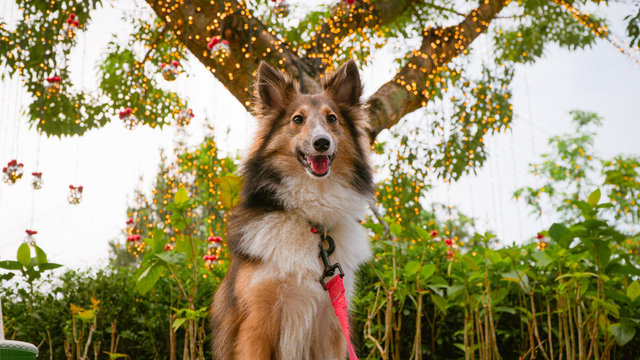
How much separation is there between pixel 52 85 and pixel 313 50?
156 inches

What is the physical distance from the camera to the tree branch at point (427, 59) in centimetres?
758

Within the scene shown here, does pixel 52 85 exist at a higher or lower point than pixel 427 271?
→ higher

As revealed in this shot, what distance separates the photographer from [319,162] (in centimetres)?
249

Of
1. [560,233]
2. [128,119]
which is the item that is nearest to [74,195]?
[128,119]

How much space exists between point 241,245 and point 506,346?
111 inches

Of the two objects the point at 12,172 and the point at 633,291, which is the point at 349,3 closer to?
the point at 12,172

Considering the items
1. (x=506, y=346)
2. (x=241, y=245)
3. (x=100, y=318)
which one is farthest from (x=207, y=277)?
(x=506, y=346)

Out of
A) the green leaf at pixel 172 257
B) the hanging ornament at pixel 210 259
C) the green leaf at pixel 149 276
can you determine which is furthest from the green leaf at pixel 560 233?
the hanging ornament at pixel 210 259

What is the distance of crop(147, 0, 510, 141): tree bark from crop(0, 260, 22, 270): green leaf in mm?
3636

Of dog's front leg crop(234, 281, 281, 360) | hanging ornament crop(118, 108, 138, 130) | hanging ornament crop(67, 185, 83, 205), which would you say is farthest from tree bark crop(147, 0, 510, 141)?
dog's front leg crop(234, 281, 281, 360)

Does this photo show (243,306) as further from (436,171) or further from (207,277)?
(436,171)

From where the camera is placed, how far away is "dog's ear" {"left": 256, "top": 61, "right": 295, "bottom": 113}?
2.77m

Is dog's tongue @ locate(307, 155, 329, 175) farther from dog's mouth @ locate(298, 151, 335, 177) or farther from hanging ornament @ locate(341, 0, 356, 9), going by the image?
hanging ornament @ locate(341, 0, 356, 9)

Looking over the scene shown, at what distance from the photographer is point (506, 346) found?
3961mm
